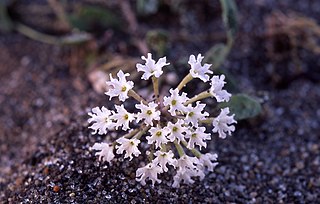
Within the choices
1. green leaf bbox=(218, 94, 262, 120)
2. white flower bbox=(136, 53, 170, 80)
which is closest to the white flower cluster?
white flower bbox=(136, 53, 170, 80)

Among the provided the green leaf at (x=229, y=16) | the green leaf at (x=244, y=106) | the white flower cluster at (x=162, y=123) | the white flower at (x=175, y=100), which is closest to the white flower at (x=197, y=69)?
the white flower cluster at (x=162, y=123)

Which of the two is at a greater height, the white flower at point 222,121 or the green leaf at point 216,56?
the green leaf at point 216,56

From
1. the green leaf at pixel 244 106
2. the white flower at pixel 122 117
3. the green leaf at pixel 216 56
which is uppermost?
the green leaf at pixel 216 56

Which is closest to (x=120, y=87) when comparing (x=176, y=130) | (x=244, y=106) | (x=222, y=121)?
(x=176, y=130)

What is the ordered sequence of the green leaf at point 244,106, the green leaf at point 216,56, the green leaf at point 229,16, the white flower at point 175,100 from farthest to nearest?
the green leaf at point 216,56 < the green leaf at point 229,16 < the green leaf at point 244,106 < the white flower at point 175,100

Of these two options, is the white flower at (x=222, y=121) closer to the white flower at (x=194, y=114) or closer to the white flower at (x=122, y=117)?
the white flower at (x=194, y=114)

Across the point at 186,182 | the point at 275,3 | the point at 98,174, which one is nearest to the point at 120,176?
the point at 98,174
